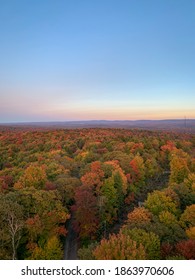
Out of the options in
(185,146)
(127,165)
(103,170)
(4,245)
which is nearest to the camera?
(4,245)

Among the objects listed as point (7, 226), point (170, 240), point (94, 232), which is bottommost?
point (94, 232)

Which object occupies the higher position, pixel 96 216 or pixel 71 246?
pixel 96 216

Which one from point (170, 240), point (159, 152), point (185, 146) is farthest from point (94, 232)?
point (185, 146)

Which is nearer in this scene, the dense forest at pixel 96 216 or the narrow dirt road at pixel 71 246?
the dense forest at pixel 96 216

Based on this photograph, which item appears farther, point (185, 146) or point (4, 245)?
point (185, 146)

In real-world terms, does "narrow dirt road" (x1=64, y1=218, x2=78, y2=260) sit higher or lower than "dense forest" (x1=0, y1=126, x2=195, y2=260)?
lower

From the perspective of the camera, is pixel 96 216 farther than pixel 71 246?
Yes

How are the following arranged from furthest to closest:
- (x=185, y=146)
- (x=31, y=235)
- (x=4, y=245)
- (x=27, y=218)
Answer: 1. (x=185, y=146)
2. (x=27, y=218)
3. (x=31, y=235)
4. (x=4, y=245)

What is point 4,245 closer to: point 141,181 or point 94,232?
point 94,232

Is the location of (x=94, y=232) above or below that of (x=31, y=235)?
below

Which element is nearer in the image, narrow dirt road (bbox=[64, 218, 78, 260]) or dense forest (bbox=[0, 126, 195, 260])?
dense forest (bbox=[0, 126, 195, 260])

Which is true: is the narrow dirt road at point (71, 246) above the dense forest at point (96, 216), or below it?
below
